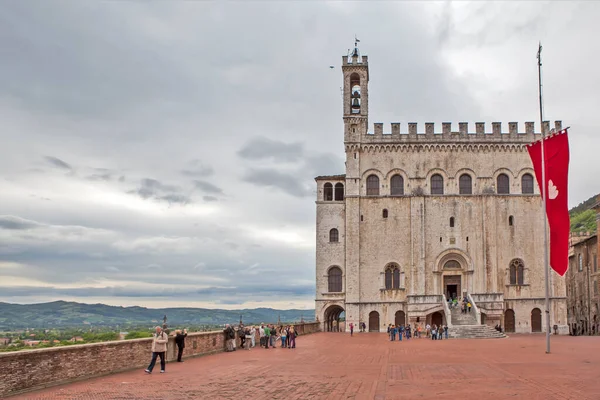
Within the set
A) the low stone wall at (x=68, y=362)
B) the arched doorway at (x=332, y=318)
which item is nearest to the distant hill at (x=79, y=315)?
the arched doorway at (x=332, y=318)

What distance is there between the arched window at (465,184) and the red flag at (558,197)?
27977 mm

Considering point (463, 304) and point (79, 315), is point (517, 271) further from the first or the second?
point (79, 315)

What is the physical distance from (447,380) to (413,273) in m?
37.0

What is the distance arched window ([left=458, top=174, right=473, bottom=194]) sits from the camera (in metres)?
55.6

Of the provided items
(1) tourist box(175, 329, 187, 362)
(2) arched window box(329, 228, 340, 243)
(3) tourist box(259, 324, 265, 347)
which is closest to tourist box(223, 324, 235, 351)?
(3) tourist box(259, 324, 265, 347)

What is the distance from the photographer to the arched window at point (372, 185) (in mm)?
56031

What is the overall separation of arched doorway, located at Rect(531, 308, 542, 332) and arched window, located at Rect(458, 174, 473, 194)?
1101 cm

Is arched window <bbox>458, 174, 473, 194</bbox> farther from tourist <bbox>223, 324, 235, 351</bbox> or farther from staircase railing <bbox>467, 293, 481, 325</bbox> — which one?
tourist <bbox>223, 324, 235, 351</bbox>

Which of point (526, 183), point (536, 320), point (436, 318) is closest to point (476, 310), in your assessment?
point (436, 318)

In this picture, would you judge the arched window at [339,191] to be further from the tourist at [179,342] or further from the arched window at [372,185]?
the tourist at [179,342]

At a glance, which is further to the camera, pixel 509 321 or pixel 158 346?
pixel 509 321

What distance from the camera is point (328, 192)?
190 ft

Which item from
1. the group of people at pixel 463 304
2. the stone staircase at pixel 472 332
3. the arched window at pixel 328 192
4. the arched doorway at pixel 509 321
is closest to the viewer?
the stone staircase at pixel 472 332

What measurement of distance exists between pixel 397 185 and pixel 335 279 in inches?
375
